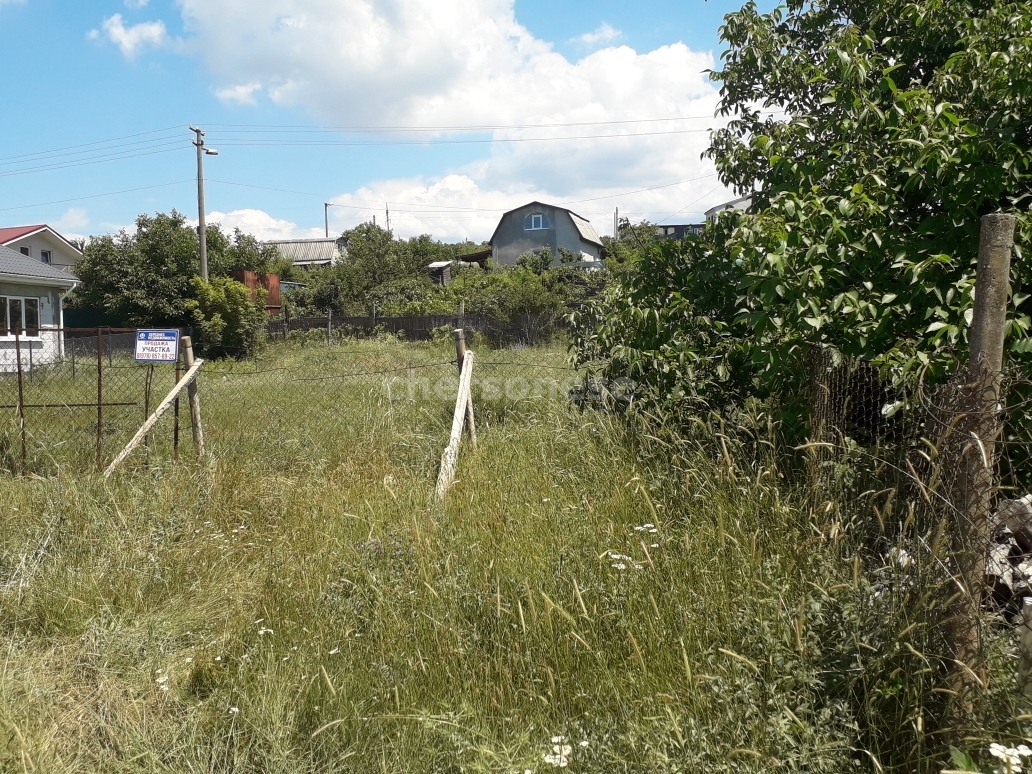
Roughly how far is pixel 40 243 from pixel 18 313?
53.0ft

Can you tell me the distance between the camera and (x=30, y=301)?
71.5 ft

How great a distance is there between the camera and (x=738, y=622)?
2740 mm

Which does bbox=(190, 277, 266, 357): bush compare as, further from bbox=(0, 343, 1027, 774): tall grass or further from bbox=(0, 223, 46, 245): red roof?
bbox=(0, 343, 1027, 774): tall grass

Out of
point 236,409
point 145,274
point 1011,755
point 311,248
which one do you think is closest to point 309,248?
point 311,248

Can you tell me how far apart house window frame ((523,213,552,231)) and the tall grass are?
4136cm

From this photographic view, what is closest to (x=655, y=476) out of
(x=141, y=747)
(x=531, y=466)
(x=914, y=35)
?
(x=531, y=466)

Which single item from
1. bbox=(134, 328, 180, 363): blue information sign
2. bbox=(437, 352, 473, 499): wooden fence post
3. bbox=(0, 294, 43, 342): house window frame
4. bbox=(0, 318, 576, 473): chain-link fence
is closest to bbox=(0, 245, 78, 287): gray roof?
bbox=(0, 294, 43, 342): house window frame

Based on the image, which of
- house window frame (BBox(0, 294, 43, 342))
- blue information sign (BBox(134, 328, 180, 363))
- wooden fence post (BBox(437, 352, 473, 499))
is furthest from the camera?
house window frame (BBox(0, 294, 43, 342))

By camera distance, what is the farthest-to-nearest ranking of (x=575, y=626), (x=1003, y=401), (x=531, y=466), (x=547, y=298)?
Result: (x=547, y=298) < (x=531, y=466) < (x=575, y=626) < (x=1003, y=401)

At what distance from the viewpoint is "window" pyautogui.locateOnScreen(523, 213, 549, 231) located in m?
45.4

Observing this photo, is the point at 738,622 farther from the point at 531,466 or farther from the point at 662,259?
the point at 662,259

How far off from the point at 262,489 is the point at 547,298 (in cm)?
1650

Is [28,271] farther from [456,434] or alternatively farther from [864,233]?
[864,233]

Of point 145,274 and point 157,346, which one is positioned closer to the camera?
point 157,346
